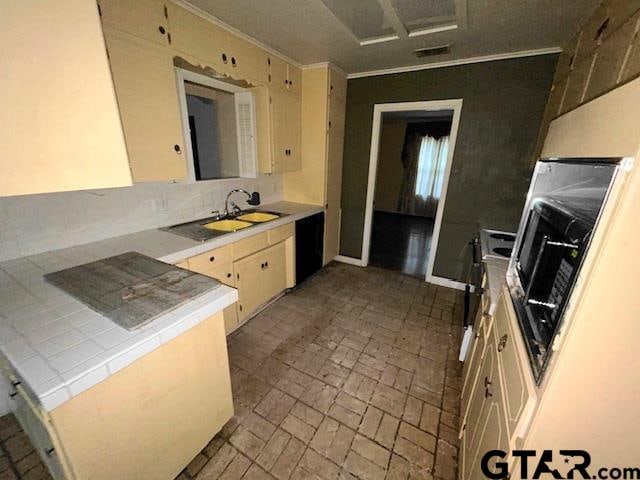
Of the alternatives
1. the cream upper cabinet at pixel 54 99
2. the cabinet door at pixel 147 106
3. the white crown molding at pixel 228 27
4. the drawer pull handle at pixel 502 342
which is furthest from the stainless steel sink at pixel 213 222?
the drawer pull handle at pixel 502 342

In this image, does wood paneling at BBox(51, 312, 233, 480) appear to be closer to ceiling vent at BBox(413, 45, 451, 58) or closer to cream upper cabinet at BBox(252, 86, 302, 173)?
cream upper cabinet at BBox(252, 86, 302, 173)

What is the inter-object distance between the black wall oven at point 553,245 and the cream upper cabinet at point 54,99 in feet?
4.98

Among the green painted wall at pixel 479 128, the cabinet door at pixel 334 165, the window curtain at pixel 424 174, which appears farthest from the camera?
the window curtain at pixel 424 174

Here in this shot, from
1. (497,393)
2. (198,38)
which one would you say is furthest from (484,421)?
(198,38)

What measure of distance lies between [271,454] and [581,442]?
134cm

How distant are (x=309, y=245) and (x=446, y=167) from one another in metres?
1.79

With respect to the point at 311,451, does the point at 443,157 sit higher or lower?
higher

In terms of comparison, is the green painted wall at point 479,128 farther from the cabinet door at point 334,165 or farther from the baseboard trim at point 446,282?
the cabinet door at point 334,165

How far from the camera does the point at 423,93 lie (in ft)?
9.29

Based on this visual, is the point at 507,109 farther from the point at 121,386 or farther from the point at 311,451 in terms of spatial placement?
the point at 121,386

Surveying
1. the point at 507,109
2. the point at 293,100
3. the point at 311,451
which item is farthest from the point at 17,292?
the point at 507,109

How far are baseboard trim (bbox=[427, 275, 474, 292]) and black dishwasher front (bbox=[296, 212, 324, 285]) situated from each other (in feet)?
4.69

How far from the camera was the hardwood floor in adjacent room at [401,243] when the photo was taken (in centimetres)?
375

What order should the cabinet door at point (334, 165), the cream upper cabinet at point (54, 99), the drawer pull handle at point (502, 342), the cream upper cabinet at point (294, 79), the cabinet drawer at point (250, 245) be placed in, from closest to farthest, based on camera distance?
the cream upper cabinet at point (54, 99)
the drawer pull handle at point (502, 342)
the cabinet drawer at point (250, 245)
the cream upper cabinet at point (294, 79)
the cabinet door at point (334, 165)
